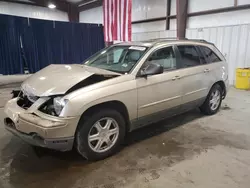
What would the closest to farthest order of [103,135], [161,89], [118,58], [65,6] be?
1. [103,135]
2. [161,89]
3. [118,58]
4. [65,6]

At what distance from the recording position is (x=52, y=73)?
2.81 metres

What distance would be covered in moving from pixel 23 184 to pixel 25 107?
34.1 inches

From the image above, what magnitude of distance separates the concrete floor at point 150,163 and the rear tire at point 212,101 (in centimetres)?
61

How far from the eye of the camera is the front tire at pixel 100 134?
244cm

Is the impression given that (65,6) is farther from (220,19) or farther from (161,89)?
(161,89)

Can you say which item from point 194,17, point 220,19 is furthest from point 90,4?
point 220,19

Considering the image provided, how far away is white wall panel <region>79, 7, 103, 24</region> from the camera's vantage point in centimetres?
1302

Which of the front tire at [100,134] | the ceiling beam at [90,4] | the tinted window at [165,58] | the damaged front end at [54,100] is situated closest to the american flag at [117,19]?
the ceiling beam at [90,4]

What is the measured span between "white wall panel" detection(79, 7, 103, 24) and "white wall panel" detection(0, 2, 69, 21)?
3.66 feet

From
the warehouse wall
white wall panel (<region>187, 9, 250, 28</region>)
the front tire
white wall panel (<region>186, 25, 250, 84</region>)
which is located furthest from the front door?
the warehouse wall

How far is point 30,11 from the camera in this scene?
12.8m

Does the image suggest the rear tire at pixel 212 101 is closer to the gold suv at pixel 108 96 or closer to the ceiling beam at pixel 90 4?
the gold suv at pixel 108 96

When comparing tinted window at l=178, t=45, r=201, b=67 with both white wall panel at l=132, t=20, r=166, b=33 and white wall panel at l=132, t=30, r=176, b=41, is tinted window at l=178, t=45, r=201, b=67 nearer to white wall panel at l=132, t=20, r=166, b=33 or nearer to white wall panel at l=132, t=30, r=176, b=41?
white wall panel at l=132, t=30, r=176, b=41

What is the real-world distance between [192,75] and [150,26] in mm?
7142
